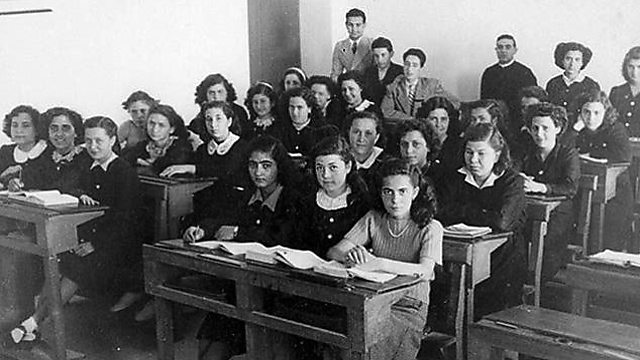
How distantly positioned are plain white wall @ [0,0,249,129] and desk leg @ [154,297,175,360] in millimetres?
683

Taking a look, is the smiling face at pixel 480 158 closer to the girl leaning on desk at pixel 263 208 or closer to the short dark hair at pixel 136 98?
the girl leaning on desk at pixel 263 208

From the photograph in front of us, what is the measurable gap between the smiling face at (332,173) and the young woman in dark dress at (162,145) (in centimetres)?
108

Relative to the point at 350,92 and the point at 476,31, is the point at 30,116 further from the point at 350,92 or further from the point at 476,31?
the point at 476,31

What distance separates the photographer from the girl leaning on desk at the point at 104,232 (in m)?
2.54

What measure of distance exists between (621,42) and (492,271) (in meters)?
1.14

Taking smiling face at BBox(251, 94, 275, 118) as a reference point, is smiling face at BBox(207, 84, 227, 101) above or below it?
above


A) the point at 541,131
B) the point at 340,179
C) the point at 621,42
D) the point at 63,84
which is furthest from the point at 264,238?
the point at 621,42

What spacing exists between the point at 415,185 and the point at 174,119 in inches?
58.5

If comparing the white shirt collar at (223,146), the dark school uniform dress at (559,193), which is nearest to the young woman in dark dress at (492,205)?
the dark school uniform dress at (559,193)

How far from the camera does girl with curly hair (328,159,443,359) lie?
6.45ft

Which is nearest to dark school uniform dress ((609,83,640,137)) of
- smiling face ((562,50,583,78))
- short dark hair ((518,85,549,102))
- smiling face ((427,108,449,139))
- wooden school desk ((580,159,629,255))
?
wooden school desk ((580,159,629,255))

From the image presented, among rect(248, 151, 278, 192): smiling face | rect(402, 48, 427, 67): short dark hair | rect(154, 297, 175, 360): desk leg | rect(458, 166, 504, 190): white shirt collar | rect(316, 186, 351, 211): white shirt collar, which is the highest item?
rect(402, 48, 427, 67): short dark hair

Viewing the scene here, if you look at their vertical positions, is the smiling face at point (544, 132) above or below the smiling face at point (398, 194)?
above

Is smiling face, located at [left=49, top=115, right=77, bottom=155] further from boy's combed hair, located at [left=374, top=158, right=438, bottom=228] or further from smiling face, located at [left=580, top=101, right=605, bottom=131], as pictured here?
smiling face, located at [left=580, top=101, right=605, bottom=131]
